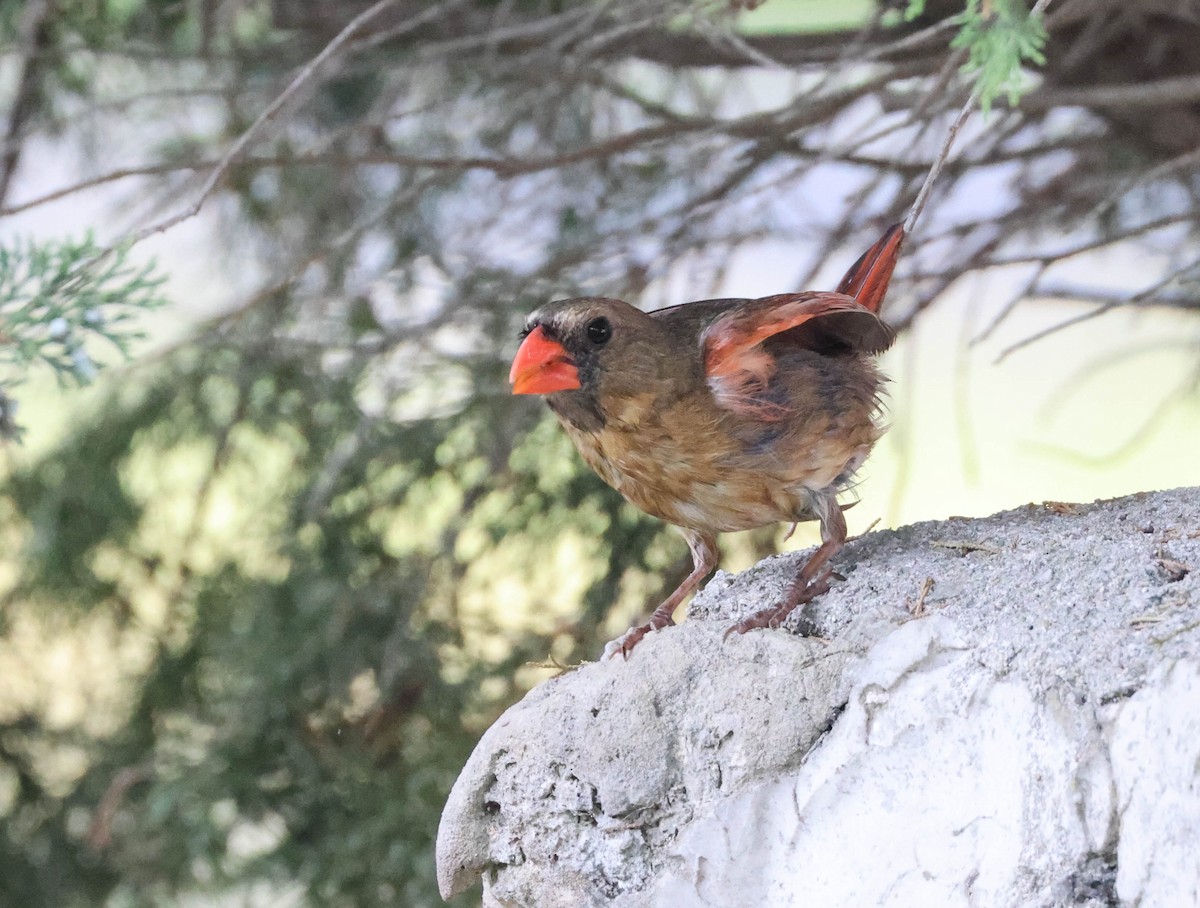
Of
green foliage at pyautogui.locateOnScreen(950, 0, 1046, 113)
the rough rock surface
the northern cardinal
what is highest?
green foliage at pyautogui.locateOnScreen(950, 0, 1046, 113)

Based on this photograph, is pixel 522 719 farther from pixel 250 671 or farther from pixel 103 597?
pixel 103 597

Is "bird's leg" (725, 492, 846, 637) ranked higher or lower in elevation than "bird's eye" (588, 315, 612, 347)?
lower

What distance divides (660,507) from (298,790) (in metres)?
1.41

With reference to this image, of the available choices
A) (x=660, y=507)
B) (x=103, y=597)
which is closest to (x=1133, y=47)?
(x=660, y=507)

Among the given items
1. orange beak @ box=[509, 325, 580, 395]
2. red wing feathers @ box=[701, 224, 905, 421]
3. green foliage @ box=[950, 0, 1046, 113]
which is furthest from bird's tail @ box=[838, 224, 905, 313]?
orange beak @ box=[509, 325, 580, 395]

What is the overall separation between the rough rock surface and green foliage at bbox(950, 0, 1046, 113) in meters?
0.38

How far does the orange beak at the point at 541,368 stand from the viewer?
3.66 feet

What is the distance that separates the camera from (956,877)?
3.15 feet

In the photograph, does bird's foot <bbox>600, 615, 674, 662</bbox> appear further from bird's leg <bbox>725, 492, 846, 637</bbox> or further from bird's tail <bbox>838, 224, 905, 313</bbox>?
bird's tail <bbox>838, 224, 905, 313</bbox>

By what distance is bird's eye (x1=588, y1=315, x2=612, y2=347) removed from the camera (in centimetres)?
116

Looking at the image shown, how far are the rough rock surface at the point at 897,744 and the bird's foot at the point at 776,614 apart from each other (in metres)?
0.01

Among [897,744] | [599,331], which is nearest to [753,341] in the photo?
[599,331]

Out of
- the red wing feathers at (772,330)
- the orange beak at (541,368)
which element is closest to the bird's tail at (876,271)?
the red wing feathers at (772,330)

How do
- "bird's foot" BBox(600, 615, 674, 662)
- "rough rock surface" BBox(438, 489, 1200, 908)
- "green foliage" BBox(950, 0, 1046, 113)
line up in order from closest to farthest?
"rough rock surface" BBox(438, 489, 1200, 908) → "green foliage" BBox(950, 0, 1046, 113) → "bird's foot" BBox(600, 615, 674, 662)
